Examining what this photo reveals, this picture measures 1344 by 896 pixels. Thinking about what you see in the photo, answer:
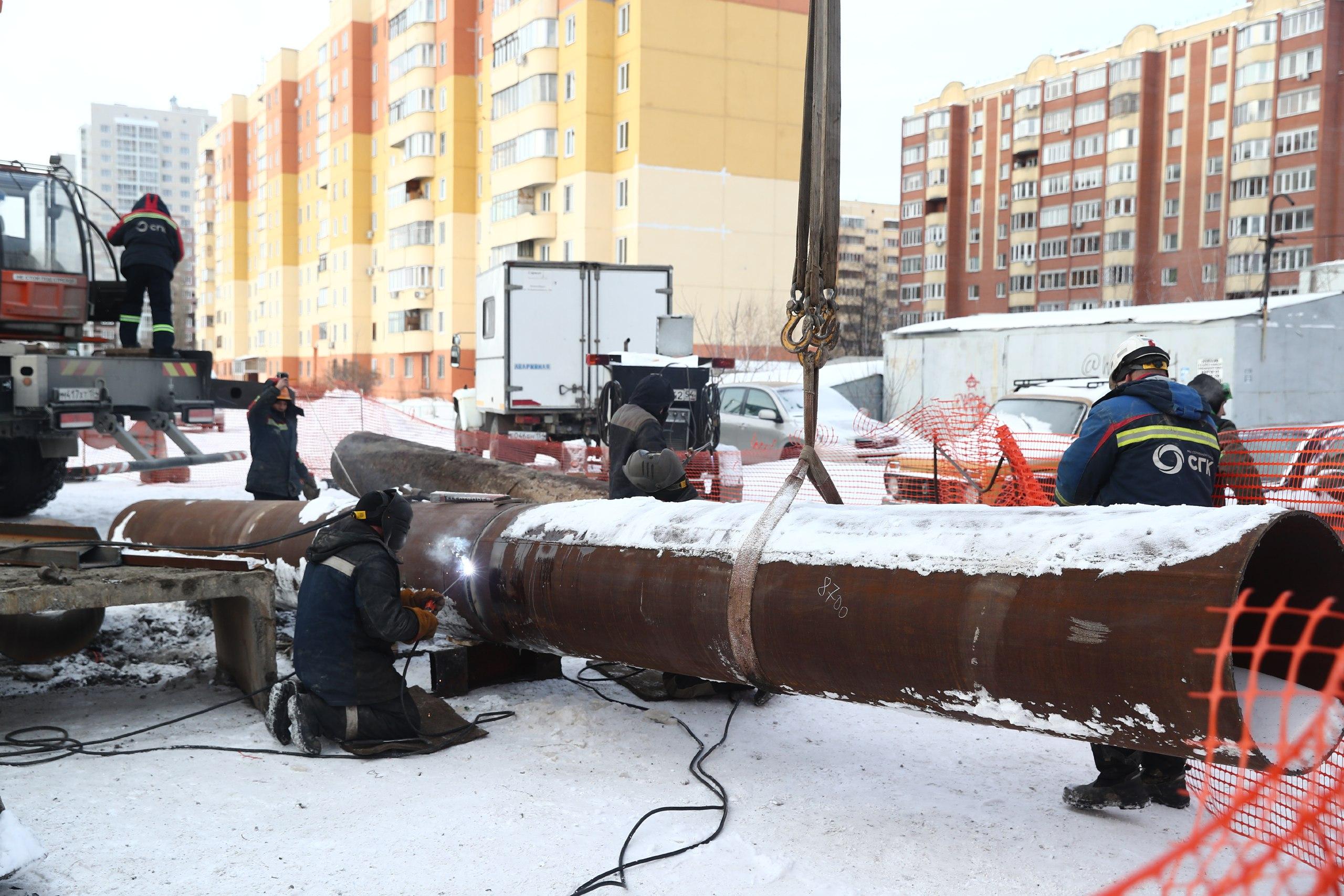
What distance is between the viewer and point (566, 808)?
12.3 feet

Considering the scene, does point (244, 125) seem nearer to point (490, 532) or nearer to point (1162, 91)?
point (1162, 91)

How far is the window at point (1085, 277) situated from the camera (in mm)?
55250

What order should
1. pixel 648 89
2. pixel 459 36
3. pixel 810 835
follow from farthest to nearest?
pixel 459 36 < pixel 648 89 < pixel 810 835

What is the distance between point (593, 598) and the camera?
4379 mm

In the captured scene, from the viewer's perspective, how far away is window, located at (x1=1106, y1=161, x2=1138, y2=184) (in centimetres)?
5334

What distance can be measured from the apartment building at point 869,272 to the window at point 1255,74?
28.9 meters

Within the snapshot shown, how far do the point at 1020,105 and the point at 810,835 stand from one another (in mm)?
61924

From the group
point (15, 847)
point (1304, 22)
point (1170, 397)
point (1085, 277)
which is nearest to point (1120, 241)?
point (1085, 277)

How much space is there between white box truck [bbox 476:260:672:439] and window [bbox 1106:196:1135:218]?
48355 millimetres

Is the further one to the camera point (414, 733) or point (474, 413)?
point (474, 413)

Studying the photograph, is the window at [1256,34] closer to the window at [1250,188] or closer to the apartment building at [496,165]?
the window at [1250,188]

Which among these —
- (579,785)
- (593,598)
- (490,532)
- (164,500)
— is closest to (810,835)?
(579,785)

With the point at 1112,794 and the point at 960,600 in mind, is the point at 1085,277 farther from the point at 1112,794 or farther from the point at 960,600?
the point at 960,600

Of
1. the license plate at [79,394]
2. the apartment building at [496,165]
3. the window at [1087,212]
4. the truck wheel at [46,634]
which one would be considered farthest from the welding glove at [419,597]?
the window at [1087,212]
